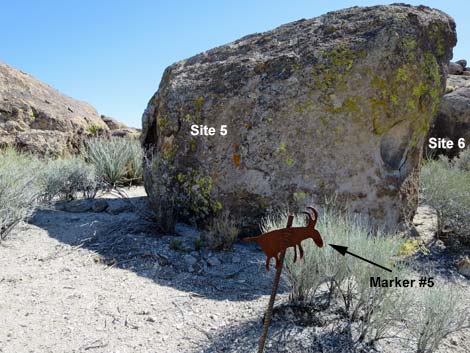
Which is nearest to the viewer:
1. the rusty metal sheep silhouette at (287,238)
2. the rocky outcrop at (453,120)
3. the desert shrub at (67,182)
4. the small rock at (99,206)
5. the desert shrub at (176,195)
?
the rusty metal sheep silhouette at (287,238)

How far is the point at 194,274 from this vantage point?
3732 millimetres

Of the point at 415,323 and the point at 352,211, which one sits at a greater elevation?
the point at 352,211

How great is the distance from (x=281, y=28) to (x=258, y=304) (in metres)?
3.55

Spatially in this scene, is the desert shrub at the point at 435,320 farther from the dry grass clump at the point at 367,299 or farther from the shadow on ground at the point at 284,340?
the shadow on ground at the point at 284,340

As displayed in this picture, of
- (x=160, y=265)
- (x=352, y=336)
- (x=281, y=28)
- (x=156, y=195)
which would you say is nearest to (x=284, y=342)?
(x=352, y=336)

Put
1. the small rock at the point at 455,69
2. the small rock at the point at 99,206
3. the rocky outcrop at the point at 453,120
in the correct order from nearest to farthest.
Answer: the small rock at the point at 99,206 → the rocky outcrop at the point at 453,120 → the small rock at the point at 455,69

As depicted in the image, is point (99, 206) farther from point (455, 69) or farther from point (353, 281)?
point (455, 69)

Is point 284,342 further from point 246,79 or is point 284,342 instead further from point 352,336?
point 246,79

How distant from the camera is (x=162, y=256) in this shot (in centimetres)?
397

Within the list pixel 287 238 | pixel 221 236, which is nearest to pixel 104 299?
pixel 221 236


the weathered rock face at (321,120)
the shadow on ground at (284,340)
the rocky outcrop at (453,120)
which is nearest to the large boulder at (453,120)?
the rocky outcrop at (453,120)

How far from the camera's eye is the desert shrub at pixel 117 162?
21.8 ft

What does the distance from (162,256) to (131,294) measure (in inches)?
28.8

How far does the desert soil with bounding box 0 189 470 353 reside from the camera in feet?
8.63
